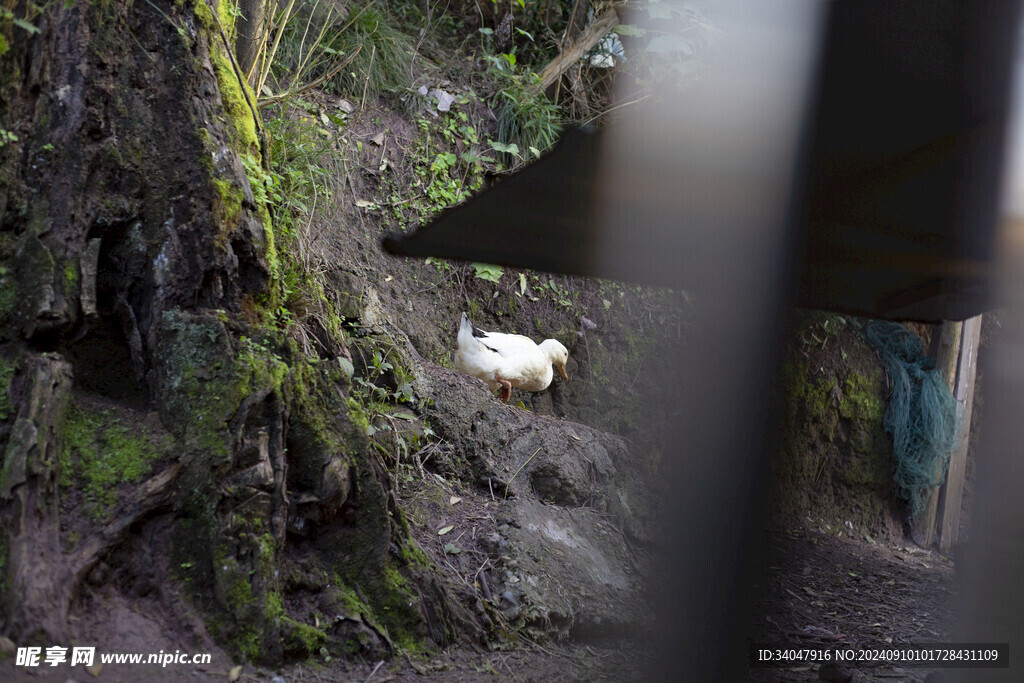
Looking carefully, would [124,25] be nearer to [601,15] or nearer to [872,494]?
[601,15]

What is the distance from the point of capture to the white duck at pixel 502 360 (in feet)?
12.9

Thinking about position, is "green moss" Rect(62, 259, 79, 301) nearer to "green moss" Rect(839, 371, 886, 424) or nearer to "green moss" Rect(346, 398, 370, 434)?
"green moss" Rect(346, 398, 370, 434)

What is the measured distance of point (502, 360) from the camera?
4.02 metres

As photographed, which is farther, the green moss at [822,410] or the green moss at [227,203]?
the green moss at [822,410]

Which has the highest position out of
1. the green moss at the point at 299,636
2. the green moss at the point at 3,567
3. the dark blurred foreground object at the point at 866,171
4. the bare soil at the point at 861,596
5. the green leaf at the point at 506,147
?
the green leaf at the point at 506,147

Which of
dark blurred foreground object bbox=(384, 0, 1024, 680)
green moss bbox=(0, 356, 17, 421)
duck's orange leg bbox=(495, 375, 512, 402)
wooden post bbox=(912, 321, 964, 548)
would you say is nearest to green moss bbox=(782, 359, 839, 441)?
wooden post bbox=(912, 321, 964, 548)

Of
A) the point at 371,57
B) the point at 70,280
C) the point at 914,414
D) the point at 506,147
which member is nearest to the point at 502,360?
the point at 506,147

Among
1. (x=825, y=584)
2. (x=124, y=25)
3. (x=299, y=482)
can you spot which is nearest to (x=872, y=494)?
(x=825, y=584)

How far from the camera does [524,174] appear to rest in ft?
3.45

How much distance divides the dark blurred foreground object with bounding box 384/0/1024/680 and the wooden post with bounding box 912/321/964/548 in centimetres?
459

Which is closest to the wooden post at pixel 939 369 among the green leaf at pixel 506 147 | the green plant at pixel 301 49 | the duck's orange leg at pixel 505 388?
the duck's orange leg at pixel 505 388

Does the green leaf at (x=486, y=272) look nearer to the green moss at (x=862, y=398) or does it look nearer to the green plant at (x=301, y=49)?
the green plant at (x=301, y=49)

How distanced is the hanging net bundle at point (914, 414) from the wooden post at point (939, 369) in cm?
4

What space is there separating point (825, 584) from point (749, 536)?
3.60 meters
